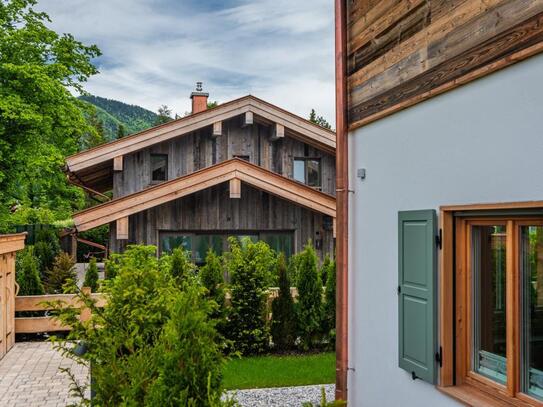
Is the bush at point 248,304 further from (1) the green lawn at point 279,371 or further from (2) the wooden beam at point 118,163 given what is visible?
(2) the wooden beam at point 118,163

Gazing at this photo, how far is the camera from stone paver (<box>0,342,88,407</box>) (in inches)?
293

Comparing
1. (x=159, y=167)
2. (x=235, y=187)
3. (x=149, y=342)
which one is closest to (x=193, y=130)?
(x=159, y=167)

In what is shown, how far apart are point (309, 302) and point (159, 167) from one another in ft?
24.4

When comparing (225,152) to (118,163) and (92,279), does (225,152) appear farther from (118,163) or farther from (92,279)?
(92,279)

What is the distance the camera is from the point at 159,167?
15953 millimetres

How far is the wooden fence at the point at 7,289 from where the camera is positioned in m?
9.63

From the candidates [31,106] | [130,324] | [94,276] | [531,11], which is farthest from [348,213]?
[31,106]

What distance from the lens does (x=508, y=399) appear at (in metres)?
3.99

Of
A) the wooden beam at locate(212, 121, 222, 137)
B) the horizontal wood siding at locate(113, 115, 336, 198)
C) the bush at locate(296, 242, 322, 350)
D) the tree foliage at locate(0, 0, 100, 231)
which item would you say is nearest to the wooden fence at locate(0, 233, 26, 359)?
the horizontal wood siding at locate(113, 115, 336, 198)

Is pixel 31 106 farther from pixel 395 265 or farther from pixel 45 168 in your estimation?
pixel 395 265

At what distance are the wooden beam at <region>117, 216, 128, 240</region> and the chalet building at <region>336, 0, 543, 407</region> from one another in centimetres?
740

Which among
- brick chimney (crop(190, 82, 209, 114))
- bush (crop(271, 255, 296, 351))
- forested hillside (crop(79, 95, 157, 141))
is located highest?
forested hillside (crop(79, 95, 157, 141))

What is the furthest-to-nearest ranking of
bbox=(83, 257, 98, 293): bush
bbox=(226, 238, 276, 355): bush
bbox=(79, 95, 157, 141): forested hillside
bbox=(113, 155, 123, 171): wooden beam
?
bbox=(79, 95, 157, 141): forested hillside → bbox=(113, 155, 123, 171): wooden beam → bbox=(83, 257, 98, 293): bush → bbox=(226, 238, 276, 355): bush

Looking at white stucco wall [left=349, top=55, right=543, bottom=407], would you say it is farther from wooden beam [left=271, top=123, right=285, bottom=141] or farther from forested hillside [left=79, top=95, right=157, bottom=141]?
forested hillside [left=79, top=95, right=157, bottom=141]
